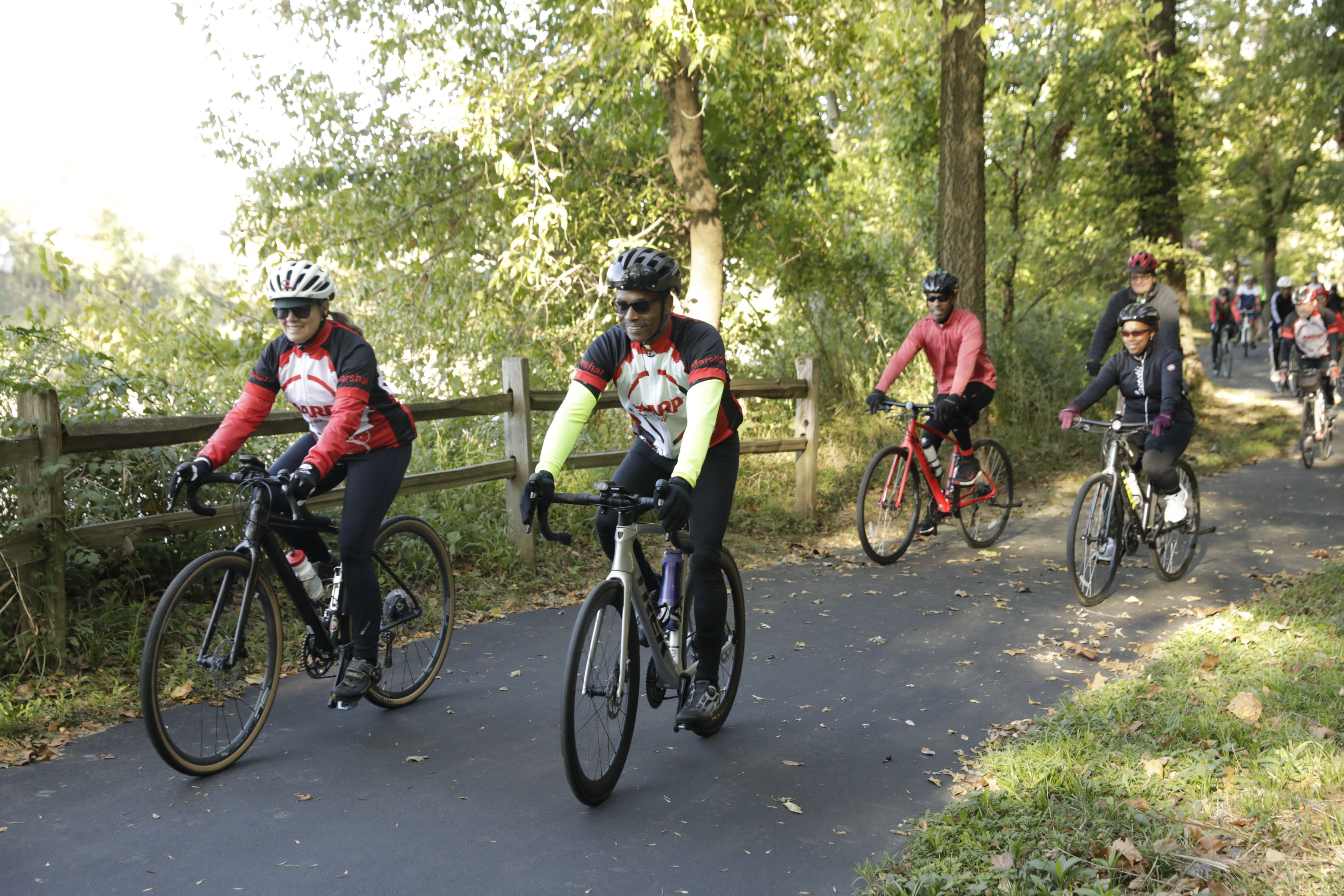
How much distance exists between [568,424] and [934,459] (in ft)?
16.7

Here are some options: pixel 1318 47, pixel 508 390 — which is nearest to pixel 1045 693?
pixel 508 390

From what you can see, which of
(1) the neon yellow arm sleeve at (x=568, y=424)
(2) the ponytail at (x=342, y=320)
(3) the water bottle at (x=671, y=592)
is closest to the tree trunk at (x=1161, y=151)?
(3) the water bottle at (x=671, y=592)

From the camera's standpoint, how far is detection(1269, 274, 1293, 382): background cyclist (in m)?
18.2

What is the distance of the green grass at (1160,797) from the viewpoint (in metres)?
3.39

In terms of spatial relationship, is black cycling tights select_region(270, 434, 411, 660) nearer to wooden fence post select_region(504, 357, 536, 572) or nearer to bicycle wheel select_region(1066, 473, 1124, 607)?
wooden fence post select_region(504, 357, 536, 572)

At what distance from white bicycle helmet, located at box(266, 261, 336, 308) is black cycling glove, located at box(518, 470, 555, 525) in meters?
1.56

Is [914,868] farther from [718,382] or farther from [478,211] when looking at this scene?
[478,211]

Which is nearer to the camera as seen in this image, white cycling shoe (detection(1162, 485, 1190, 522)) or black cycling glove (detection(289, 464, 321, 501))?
black cycling glove (detection(289, 464, 321, 501))

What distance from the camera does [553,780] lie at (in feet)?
14.3

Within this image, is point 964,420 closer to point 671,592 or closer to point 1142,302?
point 1142,302

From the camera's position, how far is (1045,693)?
5.44 metres

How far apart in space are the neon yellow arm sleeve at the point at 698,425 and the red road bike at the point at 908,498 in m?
4.15

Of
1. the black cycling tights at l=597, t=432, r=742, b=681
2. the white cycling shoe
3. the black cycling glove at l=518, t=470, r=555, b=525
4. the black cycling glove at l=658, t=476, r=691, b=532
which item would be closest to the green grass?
the black cycling tights at l=597, t=432, r=742, b=681

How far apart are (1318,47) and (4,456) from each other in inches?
789
